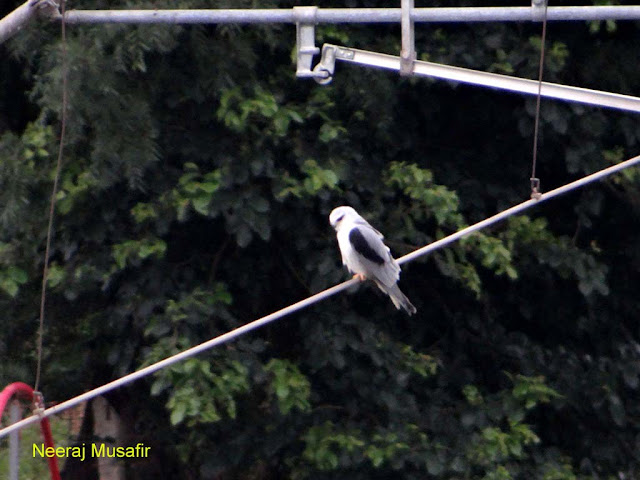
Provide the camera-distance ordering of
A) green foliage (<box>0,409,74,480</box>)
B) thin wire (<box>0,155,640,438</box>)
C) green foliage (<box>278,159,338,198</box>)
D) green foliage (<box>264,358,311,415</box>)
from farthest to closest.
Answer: green foliage (<box>0,409,74,480</box>) → green foliage (<box>264,358,311,415</box>) → green foliage (<box>278,159,338,198</box>) → thin wire (<box>0,155,640,438</box>)

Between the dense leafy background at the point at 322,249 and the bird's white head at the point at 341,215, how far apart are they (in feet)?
0.48

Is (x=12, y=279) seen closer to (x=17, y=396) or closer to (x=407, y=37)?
(x=17, y=396)

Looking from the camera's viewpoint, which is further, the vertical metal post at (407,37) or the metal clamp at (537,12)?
the vertical metal post at (407,37)

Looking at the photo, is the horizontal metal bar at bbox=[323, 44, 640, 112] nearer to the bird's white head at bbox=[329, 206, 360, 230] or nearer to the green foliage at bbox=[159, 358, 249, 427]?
the bird's white head at bbox=[329, 206, 360, 230]

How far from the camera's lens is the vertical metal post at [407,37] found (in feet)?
15.1

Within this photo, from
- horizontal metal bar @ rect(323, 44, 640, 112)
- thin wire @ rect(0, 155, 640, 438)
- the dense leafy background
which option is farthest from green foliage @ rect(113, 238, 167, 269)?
horizontal metal bar @ rect(323, 44, 640, 112)

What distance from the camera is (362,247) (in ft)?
20.3

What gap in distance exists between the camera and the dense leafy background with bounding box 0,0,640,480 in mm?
6277

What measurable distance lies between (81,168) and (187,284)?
0.94 m

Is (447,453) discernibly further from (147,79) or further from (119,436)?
(147,79)

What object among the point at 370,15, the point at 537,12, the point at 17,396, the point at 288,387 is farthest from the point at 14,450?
the point at 537,12

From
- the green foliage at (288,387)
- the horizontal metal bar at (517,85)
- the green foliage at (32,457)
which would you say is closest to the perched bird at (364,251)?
the green foliage at (288,387)

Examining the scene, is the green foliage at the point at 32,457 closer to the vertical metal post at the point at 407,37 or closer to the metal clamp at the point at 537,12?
the vertical metal post at the point at 407,37

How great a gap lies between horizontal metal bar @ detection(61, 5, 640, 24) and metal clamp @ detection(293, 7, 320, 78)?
0.09 ft
